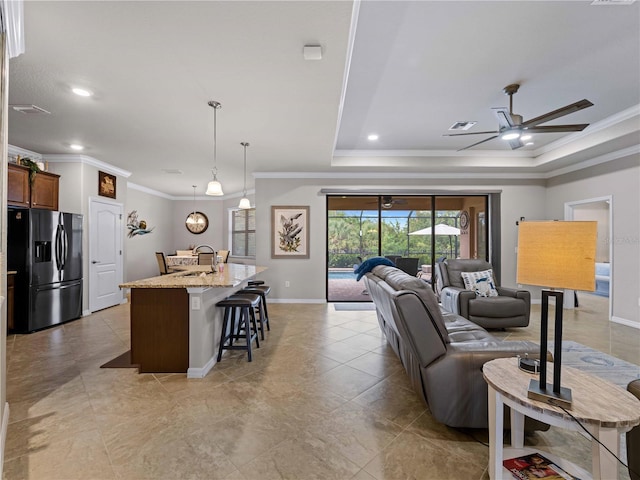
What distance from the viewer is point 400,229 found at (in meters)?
6.20

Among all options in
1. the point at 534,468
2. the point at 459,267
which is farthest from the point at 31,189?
the point at 459,267

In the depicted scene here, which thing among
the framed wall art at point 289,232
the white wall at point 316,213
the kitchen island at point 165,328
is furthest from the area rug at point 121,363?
the framed wall art at point 289,232

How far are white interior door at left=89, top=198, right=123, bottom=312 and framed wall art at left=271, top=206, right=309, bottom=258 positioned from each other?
3011mm

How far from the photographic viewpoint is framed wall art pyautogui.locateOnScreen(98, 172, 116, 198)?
5312 mm

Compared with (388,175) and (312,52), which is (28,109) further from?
(388,175)

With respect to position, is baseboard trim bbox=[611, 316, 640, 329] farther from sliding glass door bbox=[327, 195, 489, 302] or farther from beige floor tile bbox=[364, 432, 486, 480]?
beige floor tile bbox=[364, 432, 486, 480]

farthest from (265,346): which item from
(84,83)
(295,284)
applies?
(84,83)

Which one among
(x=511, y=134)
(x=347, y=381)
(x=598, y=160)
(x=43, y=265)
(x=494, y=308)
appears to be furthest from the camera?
(x=598, y=160)

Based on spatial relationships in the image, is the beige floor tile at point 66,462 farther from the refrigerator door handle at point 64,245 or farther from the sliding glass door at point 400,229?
the sliding glass door at point 400,229

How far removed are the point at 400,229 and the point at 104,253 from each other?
5746 mm

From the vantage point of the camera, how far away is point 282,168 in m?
5.64

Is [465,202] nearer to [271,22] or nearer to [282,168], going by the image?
[282,168]

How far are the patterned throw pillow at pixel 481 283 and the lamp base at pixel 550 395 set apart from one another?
10.7 feet

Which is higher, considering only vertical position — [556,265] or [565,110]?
[565,110]
